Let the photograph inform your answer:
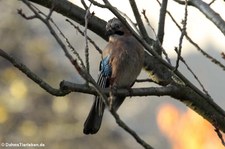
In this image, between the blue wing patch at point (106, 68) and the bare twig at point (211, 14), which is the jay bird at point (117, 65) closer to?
the blue wing patch at point (106, 68)

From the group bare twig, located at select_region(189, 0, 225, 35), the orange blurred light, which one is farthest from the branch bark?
the orange blurred light

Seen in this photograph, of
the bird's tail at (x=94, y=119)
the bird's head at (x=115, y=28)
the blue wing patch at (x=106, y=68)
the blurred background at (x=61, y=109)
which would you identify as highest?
the bird's head at (x=115, y=28)

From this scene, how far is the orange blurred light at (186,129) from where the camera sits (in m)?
8.40

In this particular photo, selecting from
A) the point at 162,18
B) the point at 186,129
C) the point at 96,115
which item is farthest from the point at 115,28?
the point at 186,129

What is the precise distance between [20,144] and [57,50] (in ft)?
8.93

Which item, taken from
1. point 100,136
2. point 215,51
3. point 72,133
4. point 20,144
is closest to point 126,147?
point 100,136

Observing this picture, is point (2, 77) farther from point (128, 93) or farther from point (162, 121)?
point (128, 93)

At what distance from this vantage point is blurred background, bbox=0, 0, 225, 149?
8.38 m

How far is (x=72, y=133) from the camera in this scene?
27.8ft

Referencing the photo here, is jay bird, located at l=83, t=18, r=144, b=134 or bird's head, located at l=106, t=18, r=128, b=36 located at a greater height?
bird's head, located at l=106, t=18, r=128, b=36

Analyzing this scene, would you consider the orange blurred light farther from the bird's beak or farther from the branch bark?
the branch bark

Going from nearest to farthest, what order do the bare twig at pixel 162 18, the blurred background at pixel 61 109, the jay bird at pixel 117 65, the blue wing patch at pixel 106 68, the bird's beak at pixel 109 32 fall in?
the bare twig at pixel 162 18, the bird's beak at pixel 109 32, the jay bird at pixel 117 65, the blue wing patch at pixel 106 68, the blurred background at pixel 61 109

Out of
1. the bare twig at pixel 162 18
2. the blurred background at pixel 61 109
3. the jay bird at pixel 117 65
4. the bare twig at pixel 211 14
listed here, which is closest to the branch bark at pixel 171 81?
the bare twig at pixel 162 18

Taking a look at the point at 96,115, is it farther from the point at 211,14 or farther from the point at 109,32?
the point at 211,14
